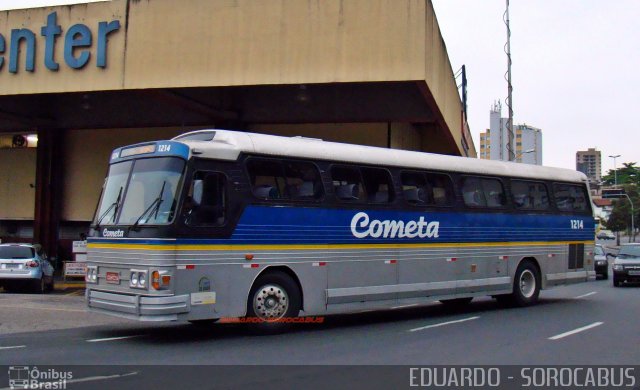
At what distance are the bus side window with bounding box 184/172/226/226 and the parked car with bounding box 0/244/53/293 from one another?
1253cm

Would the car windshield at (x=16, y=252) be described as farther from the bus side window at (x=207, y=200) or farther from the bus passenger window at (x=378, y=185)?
the bus passenger window at (x=378, y=185)

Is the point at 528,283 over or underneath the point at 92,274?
underneath

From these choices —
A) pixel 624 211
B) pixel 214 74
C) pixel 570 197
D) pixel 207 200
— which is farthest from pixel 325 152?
pixel 624 211

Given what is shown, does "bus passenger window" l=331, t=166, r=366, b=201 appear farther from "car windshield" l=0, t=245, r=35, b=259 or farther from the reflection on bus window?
"car windshield" l=0, t=245, r=35, b=259

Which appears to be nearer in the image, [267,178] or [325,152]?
[267,178]

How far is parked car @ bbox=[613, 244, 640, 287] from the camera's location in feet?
79.6

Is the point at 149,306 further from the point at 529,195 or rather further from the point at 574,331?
the point at 529,195

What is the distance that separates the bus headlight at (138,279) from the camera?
10.2m

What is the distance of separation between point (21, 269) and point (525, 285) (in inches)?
581

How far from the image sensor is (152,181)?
10.7 meters

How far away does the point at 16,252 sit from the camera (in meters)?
21.2

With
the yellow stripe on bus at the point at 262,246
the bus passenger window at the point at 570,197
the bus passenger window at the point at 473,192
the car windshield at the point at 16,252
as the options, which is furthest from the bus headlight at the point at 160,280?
the car windshield at the point at 16,252

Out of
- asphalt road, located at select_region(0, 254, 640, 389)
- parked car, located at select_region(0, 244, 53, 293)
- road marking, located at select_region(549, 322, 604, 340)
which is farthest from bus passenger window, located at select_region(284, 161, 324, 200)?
parked car, located at select_region(0, 244, 53, 293)

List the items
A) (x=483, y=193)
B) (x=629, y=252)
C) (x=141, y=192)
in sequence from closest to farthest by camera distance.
Result: (x=141, y=192) → (x=483, y=193) → (x=629, y=252)
